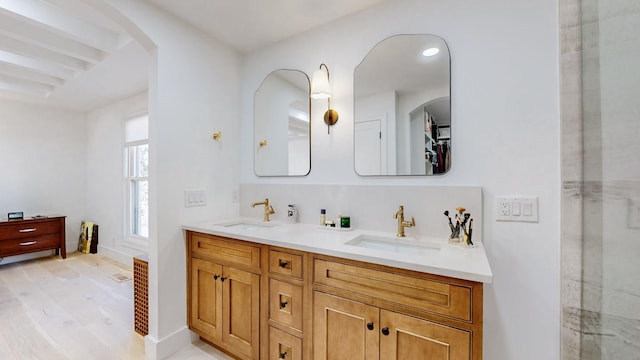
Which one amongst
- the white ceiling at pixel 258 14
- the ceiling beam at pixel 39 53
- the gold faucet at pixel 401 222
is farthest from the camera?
the ceiling beam at pixel 39 53

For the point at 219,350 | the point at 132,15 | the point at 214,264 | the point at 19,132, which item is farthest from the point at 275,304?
the point at 19,132

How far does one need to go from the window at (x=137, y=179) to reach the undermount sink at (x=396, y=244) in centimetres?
345

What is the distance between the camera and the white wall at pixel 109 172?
3902 millimetres

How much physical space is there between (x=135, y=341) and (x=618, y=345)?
2735 millimetres

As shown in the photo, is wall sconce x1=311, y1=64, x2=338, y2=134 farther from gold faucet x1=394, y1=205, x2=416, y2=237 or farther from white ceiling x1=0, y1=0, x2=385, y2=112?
gold faucet x1=394, y1=205, x2=416, y2=237

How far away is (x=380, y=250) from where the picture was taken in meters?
1.29

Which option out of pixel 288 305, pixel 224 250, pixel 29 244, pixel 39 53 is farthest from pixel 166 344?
pixel 29 244

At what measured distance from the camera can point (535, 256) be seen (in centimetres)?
130

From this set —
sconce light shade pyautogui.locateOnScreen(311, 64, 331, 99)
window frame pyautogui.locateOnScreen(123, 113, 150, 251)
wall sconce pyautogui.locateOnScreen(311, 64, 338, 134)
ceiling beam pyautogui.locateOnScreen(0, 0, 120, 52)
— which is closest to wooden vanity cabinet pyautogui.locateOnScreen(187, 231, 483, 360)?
wall sconce pyautogui.locateOnScreen(311, 64, 338, 134)

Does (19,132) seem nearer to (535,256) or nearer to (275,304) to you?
(275,304)

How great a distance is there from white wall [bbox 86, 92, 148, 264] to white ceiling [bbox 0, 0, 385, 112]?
0.79m

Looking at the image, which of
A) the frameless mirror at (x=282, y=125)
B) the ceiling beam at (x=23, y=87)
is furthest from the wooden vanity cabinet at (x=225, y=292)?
the ceiling beam at (x=23, y=87)

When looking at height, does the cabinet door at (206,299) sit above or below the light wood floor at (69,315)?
above

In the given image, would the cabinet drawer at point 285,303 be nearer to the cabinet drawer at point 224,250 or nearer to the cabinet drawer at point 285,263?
the cabinet drawer at point 285,263
